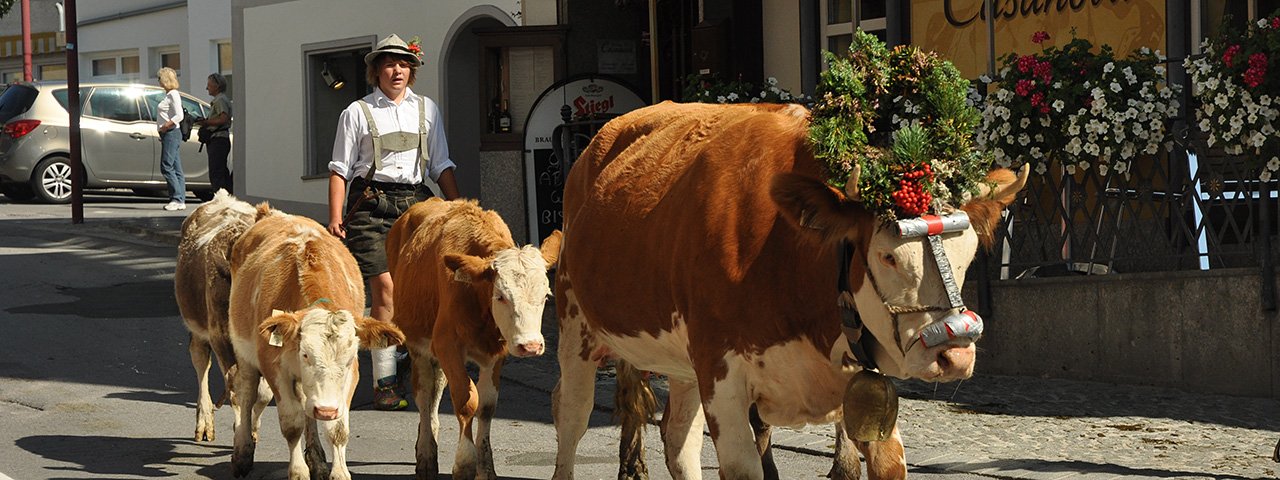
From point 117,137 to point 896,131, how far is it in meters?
20.5

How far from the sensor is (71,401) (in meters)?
9.66

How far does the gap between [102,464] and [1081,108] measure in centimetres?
585

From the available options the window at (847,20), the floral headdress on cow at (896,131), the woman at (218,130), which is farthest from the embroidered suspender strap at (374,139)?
the woman at (218,130)

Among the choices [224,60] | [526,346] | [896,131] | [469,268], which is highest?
[224,60]

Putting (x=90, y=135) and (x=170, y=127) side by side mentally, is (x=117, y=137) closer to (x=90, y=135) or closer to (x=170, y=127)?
(x=90, y=135)

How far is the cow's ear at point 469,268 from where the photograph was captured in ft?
24.2

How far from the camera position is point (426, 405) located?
776 centimetres

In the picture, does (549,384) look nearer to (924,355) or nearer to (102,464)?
(102,464)

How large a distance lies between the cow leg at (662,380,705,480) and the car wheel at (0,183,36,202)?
20.2 m

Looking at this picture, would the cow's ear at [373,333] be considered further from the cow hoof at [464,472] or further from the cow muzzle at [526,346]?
the cow hoof at [464,472]

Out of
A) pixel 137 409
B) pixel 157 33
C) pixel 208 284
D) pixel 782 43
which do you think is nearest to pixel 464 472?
pixel 208 284

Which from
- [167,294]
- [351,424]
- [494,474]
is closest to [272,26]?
[167,294]

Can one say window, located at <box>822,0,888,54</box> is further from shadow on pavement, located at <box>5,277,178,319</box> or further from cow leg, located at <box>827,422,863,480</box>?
cow leg, located at <box>827,422,863,480</box>

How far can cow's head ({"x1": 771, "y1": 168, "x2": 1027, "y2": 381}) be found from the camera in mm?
4625
